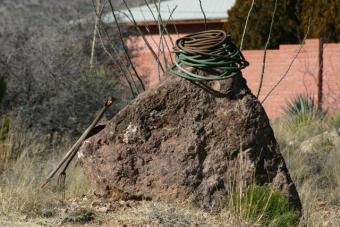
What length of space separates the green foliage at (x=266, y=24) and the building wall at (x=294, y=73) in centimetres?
160

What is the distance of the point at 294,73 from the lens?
832 inches

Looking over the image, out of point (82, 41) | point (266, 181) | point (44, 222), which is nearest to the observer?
point (44, 222)

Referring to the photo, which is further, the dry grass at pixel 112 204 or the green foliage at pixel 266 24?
the green foliage at pixel 266 24

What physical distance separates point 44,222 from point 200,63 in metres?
2.07

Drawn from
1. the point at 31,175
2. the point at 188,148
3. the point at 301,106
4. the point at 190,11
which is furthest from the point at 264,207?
the point at 190,11

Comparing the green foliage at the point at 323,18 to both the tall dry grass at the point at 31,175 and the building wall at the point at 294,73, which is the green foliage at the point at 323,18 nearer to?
the building wall at the point at 294,73

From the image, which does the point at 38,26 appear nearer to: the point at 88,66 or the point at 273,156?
the point at 88,66

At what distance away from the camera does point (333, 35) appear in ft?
75.2

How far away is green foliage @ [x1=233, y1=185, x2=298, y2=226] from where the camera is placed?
7.50 m

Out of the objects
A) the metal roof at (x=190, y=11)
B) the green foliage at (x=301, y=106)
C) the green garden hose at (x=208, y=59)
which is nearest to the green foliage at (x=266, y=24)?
the green foliage at (x=301, y=106)

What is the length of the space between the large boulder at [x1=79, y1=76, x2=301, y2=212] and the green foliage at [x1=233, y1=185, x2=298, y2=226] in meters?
0.19

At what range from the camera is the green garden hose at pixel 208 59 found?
26.6 feet

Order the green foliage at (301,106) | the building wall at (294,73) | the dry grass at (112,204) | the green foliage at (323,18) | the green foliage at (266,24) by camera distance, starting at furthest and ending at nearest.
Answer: the green foliage at (266,24) → the green foliage at (323,18) → the building wall at (294,73) → the green foliage at (301,106) → the dry grass at (112,204)

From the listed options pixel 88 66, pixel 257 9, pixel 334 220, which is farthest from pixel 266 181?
pixel 257 9
